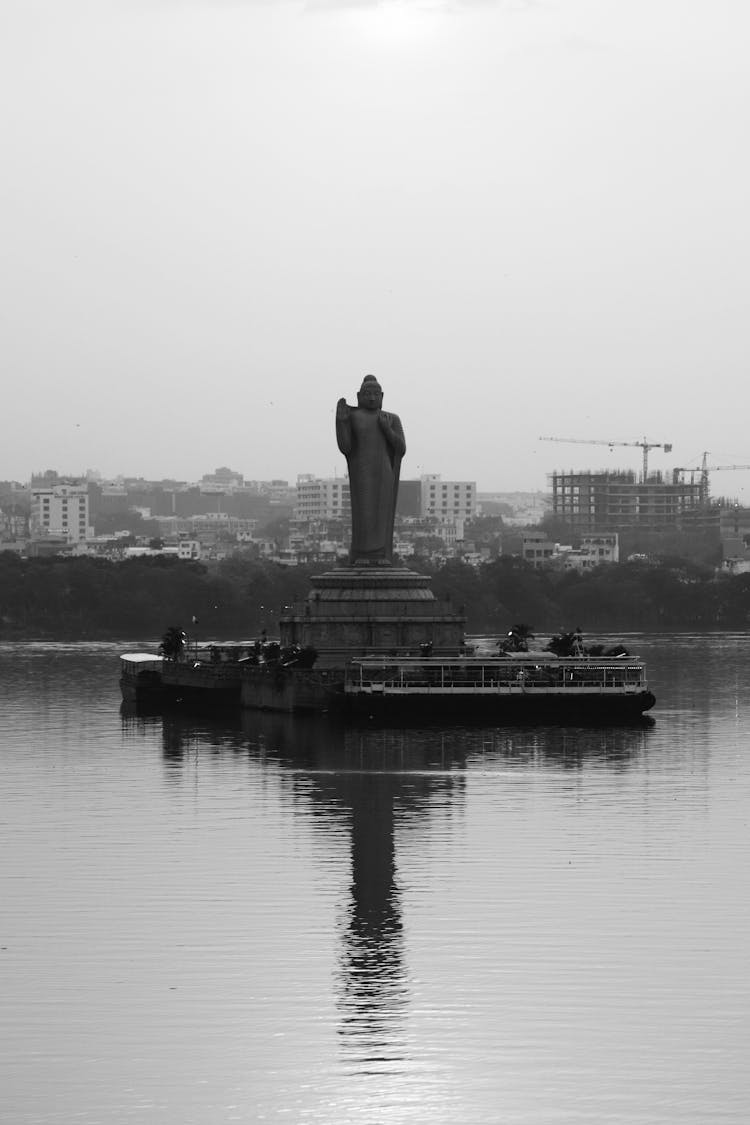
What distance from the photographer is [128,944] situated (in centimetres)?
1988

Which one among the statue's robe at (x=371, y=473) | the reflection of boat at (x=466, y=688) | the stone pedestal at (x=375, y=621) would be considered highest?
the statue's robe at (x=371, y=473)

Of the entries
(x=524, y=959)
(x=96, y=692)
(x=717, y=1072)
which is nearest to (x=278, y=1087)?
(x=717, y=1072)

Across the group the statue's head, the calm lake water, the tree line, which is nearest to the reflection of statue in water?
the statue's head

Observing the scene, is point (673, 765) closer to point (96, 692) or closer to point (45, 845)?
point (45, 845)

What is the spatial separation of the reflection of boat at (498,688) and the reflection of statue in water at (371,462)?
6.19 metres

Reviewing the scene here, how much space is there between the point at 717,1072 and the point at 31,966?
610 centimetres

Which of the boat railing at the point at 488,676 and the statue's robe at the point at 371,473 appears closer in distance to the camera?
the boat railing at the point at 488,676

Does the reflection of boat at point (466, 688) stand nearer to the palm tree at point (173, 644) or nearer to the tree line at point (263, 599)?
the palm tree at point (173, 644)

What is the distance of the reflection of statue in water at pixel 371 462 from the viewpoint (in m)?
50.8

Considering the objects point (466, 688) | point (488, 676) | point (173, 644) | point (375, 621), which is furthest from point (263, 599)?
point (466, 688)

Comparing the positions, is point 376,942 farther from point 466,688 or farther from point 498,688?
point 498,688

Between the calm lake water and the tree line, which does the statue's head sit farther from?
the tree line

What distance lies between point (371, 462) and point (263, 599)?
170 ft

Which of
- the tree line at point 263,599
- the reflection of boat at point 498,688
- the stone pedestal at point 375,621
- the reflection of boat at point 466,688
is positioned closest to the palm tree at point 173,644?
the stone pedestal at point 375,621
